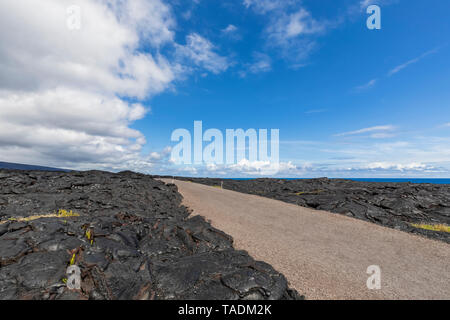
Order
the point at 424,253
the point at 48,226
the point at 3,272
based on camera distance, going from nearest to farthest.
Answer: the point at 3,272 → the point at 48,226 → the point at 424,253

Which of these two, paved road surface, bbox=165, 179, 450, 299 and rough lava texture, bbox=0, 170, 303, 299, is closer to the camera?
rough lava texture, bbox=0, 170, 303, 299

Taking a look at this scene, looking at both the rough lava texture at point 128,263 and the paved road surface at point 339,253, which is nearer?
the rough lava texture at point 128,263

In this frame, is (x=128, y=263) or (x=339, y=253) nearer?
(x=128, y=263)

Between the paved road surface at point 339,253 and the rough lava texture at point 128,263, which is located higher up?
the rough lava texture at point 128,263

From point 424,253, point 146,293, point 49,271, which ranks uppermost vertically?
point 49,271

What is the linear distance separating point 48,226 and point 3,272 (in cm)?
239

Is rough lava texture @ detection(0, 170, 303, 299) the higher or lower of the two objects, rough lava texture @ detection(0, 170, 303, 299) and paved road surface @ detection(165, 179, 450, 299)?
the higher

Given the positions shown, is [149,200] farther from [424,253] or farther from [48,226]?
[424,253]

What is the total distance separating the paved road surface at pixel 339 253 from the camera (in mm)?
6129

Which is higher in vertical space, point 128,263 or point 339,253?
point 128,263

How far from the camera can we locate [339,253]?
867 centimetres

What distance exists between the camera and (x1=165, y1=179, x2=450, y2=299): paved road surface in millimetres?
6129
